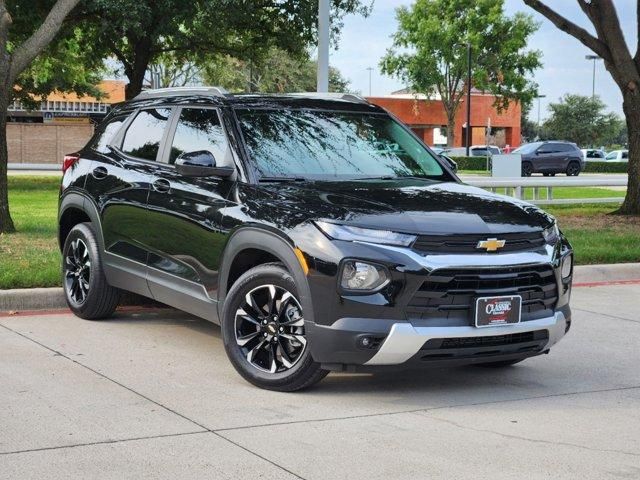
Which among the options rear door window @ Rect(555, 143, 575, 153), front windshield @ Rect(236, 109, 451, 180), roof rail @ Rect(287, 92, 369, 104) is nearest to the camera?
front windshield @ Rect(236, 109, 451, 180)

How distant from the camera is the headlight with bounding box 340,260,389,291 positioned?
5.79 meters

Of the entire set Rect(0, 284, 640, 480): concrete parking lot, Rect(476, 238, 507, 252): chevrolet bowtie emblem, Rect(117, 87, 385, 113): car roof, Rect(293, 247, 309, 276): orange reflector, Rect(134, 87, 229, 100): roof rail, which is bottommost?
Rect(0, 284, 640, 480): concrete parking lot

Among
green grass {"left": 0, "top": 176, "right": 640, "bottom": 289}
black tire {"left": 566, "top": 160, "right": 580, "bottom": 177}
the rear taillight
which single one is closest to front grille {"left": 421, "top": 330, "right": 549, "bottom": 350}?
green grass {"left": 0, "top": 176, "right": 640, "bottom": 289}

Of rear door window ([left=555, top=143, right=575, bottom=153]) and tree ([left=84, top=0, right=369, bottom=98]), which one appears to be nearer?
tree ([left=84, top=0, right=369, bottom=98])

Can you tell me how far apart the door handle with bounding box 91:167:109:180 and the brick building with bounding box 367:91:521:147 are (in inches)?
2373

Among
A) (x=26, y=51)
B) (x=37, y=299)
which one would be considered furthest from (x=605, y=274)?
(x=26, y=51)

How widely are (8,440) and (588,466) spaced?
9.57 ft

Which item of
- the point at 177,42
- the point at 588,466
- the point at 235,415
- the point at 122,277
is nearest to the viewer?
the point at 588,466

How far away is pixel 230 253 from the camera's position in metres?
6.59

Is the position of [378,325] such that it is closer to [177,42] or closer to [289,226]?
[289,226]

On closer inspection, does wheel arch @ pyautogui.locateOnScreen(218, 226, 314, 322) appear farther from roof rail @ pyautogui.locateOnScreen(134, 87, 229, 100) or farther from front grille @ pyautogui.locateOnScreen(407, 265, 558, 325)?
roof rail @ pyautogui.locateOnScreen(134, 87, 229, 100)

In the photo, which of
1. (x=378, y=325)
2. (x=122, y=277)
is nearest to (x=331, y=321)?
(x=378, y=325)

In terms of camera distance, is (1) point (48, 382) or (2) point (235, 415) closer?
(2) point (235, 415)

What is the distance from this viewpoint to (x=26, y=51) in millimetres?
13125
